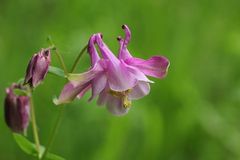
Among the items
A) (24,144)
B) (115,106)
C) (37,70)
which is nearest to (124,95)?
(115,106)

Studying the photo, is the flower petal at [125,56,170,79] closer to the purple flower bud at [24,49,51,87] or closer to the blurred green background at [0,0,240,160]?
the purple flower bud at [24,49,51,87]

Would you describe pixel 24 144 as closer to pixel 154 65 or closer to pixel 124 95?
pixel 124 95

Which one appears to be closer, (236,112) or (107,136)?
(107,136)

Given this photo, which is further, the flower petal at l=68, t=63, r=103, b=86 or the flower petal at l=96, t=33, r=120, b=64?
the flower petal at l=96, t=33, r=120, b=64

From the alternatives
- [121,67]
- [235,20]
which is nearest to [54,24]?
[235,20]

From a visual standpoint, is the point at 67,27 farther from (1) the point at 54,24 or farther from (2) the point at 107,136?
(2) the point at 107,136

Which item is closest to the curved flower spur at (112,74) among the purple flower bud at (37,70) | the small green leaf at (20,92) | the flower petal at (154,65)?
the flower petal at (154,65)

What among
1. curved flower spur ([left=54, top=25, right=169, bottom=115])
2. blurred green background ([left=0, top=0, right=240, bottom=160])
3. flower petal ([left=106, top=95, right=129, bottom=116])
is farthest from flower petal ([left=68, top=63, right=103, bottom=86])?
blurred green background ([left=0, top=0, right=240, bottom=160])
